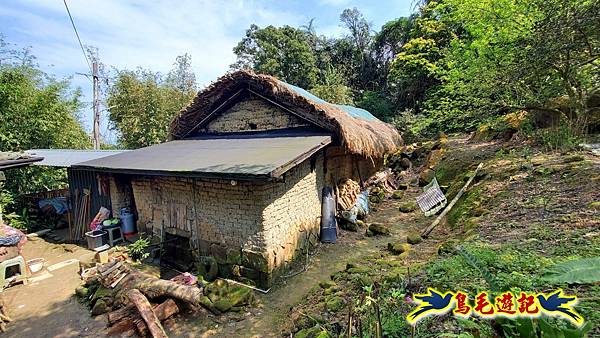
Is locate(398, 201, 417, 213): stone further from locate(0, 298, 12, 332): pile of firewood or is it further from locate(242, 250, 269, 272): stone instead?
locate(0, 298, 12, 332): pile of firewood

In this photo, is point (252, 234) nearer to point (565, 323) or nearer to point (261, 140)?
point (261, 140)

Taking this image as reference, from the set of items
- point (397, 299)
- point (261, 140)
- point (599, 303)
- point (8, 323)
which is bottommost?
point (8, 323)

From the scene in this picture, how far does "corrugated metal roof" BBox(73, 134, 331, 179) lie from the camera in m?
5.42

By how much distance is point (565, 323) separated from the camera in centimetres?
212

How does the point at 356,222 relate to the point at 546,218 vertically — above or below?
below

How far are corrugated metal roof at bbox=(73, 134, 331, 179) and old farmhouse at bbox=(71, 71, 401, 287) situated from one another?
1.1 inches

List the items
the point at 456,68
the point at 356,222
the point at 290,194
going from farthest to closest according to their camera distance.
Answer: the point at 456,68
the point at 356,222
the point at 290,194

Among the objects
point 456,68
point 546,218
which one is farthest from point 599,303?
point 456,68

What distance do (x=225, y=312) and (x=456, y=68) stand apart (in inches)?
392

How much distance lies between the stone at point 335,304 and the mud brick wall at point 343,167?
452 centimetres

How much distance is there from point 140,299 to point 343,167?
7.19m

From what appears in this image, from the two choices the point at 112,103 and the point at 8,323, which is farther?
the point at 112,103

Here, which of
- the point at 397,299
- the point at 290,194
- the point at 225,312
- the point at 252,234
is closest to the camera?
the point at 397,299

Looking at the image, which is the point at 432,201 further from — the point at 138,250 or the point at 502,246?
the point at 138,250
